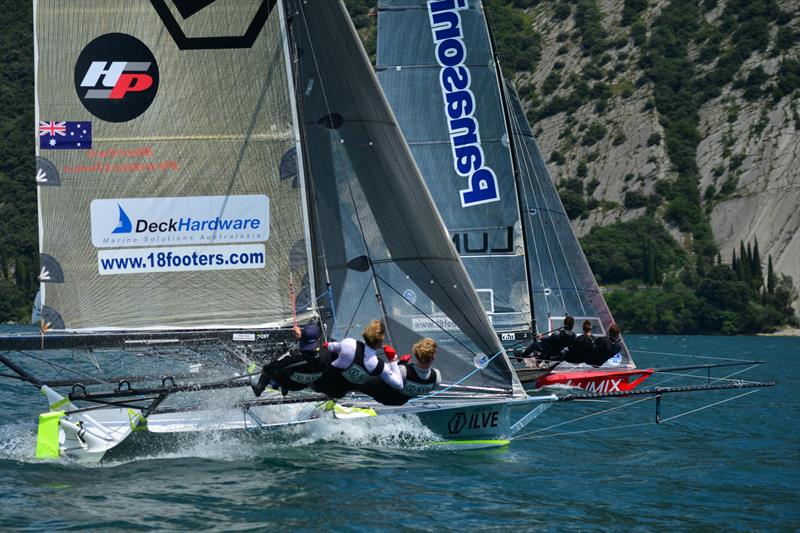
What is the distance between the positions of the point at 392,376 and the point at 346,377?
18.5 inches

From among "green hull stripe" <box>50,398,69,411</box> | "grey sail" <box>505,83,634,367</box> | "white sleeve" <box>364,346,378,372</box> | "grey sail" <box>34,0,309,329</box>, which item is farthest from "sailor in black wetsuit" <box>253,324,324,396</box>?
"grey sail" <box>505,83,634,367</box>

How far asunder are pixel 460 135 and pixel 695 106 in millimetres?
72166


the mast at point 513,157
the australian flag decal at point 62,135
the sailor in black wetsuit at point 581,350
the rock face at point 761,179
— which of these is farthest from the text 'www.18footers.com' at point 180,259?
the rock face at point 761,179

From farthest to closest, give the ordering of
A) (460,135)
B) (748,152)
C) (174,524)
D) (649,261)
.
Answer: (748,152)
(649,261)
(460,135)
(174,524)

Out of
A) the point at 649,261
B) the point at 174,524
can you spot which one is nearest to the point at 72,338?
the point at 174,524

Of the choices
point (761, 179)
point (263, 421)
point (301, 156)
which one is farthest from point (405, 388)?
point (761, 179)

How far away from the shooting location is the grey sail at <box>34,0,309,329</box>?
12.4 meters

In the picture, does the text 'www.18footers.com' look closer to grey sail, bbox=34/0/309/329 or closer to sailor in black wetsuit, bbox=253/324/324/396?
grey sail, bbox=34/0/309/329

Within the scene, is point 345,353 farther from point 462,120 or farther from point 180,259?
point 462,120

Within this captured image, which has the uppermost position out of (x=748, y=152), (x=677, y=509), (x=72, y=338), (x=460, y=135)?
A: (x=748, y=152)

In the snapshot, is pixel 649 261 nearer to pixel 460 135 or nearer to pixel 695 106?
pixel 695 106

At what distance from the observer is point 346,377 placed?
37.7ft

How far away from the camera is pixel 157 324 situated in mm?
12516

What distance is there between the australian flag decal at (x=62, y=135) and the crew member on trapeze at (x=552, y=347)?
31.4 ft
